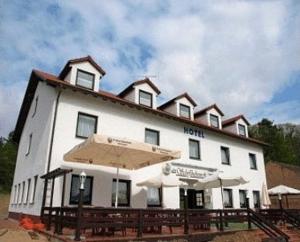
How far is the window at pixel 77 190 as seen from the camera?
1312cm

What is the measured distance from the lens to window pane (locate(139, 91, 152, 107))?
1762 cm

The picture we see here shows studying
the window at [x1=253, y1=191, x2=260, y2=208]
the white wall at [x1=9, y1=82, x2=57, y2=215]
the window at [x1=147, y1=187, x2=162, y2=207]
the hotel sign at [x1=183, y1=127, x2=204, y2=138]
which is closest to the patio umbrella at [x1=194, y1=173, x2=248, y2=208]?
the window at [x1=147, y1=187, x2=162, y2=207]

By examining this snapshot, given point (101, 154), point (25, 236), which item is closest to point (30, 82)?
point (101, 154)

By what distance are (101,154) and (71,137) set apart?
310cm

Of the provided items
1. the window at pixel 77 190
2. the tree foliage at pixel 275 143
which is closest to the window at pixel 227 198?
the window at pixel 77 190

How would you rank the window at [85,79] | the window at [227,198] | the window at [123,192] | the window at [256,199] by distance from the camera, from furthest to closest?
the window at [256,199] < the window at [227,198] < the window at [85,79] < the window at [123,192]

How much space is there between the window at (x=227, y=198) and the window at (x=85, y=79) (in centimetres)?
1170

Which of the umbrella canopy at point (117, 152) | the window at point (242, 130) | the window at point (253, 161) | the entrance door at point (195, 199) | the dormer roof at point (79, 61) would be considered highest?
the dormer roof at point (79, 61)

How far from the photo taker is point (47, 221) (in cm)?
1118

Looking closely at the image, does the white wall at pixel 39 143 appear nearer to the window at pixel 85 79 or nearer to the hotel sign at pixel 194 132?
the window at pixel 85 79

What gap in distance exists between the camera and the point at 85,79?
15.8 meters

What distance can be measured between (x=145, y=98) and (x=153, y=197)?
6.00 metres

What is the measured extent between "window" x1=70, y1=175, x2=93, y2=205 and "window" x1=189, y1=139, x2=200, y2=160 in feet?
24.7

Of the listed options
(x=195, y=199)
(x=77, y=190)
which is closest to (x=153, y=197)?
(x=195, y=199)
